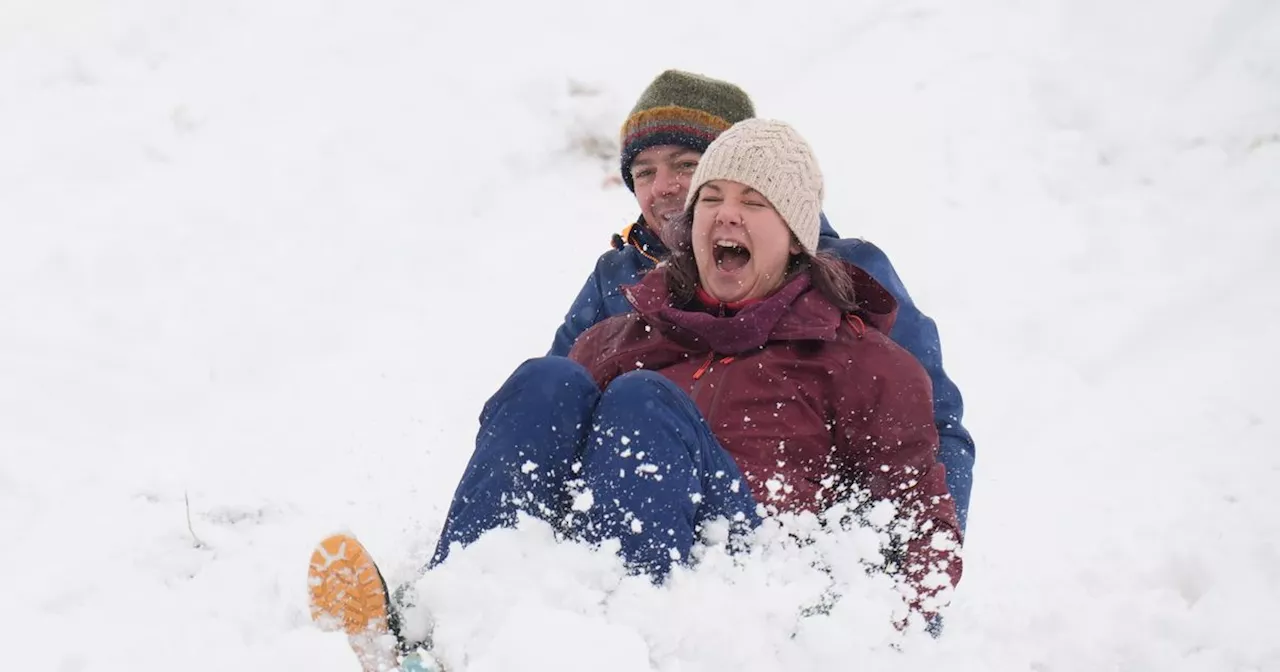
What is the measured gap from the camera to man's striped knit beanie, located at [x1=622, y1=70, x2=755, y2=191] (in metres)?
3.29

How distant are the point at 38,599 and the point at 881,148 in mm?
4214

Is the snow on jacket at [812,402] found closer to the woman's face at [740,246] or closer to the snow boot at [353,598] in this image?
the woman's face at [740,246]

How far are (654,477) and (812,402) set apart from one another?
0.58 metres

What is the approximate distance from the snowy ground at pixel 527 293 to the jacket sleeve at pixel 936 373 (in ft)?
1.15

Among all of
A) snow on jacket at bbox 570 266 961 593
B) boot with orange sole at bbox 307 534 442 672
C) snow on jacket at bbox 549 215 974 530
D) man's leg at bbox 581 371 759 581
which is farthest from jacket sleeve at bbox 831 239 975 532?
boot with orange sole at bbox 307 534 442 672

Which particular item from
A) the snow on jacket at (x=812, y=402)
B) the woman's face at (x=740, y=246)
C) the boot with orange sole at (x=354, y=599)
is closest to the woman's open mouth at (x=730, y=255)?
the woman's face at (x=740, y=246)

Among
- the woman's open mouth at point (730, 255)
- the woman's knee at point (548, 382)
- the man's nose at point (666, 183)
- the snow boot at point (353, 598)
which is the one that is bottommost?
the snow boot at point (353, 598)

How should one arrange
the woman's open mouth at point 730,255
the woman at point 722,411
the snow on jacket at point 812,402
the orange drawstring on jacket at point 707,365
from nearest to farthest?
1. the woman at point 722,411
2. the snow on jacket at point 812,402
3. the orange drawstring on jacket at point 707,365
4. the woman's open mouth at point 730,255

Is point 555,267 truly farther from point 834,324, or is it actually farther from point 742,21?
point 834,324

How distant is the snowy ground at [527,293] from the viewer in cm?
253

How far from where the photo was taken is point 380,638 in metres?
1.90

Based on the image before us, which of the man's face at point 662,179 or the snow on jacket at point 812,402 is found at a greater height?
the man's face at point 662,179

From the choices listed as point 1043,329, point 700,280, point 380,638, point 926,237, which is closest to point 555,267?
point 926,237

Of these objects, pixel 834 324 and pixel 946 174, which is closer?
pixel 834 324
